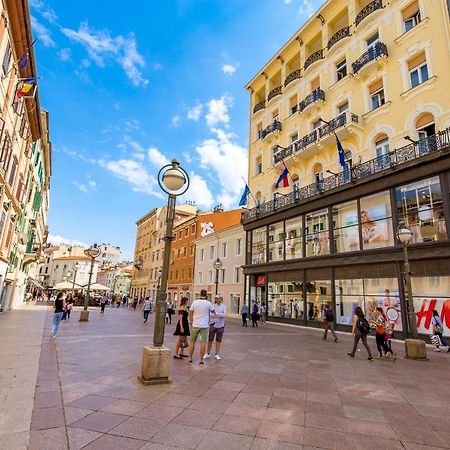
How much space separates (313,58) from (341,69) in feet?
9.85

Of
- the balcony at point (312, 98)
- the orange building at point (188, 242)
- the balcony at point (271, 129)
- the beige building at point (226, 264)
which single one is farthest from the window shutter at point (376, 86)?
the orange building at point (188, 242)

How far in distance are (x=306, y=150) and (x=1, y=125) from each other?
61.4 ft

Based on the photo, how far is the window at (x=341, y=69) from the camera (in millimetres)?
21938

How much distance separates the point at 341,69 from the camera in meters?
22.3

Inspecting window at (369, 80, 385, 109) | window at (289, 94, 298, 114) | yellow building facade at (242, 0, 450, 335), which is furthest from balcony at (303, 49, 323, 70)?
window at (369, 80, 385, 109)

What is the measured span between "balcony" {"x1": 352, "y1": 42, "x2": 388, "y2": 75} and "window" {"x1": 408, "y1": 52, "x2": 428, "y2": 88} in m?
1.90

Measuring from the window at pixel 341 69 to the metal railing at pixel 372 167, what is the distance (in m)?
8.02

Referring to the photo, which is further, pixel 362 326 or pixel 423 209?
pixel 423 209

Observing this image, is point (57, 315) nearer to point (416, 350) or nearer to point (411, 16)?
point (416, 350)

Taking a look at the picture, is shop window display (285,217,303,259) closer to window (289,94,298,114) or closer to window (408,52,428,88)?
window (289,94,298,114)

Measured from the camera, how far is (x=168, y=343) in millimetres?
11617

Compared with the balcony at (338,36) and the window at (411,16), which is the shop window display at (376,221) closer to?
the window at (411,16)

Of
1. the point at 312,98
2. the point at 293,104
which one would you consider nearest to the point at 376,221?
the point at 312,98

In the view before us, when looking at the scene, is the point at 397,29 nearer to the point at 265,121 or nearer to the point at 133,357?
the point at 265,121
